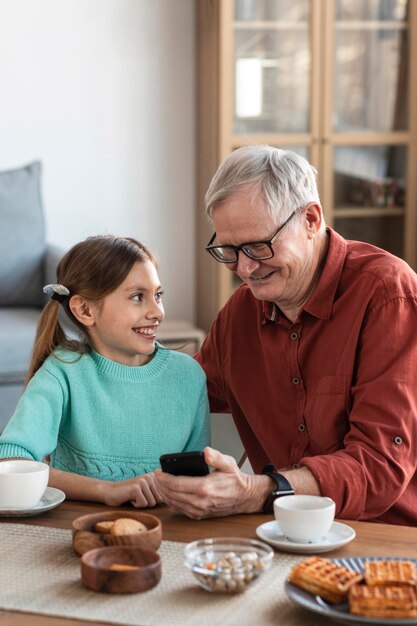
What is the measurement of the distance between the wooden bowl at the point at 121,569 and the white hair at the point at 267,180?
768mm

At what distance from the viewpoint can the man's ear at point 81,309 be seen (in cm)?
191

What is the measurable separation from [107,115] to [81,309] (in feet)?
9.50

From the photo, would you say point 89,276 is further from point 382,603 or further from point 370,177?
point 370,177

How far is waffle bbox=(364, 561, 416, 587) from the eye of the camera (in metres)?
1.19

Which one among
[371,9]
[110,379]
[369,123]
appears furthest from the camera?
[369,123]

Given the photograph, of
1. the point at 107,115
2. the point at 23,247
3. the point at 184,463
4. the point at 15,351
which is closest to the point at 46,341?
the point at 184,463

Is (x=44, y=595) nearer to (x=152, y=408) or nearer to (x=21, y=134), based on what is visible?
(x=152, y=408)

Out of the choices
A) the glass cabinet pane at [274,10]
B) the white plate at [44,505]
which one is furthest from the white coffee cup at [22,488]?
the glass cabinet pane at [274,10]

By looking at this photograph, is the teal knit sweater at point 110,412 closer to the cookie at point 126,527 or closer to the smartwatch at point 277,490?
the smartwatch at point 277,490

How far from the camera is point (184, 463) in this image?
1.54m

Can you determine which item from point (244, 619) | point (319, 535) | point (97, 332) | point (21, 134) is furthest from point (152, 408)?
point (21, 134)

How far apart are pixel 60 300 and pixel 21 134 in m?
2.81

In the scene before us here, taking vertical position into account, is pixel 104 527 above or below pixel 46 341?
below

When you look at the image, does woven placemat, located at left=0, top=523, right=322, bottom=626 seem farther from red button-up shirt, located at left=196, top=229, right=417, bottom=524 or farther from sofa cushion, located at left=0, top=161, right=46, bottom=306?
sofa cushion, located at left=0, top=161, right=46, bottom=306
